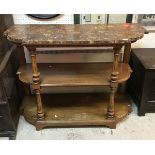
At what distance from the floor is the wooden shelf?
45 centimetres

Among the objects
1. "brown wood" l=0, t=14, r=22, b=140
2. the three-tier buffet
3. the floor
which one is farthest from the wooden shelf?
the floor

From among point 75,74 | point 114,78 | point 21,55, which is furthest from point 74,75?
point 21,55

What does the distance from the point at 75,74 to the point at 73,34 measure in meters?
0.39

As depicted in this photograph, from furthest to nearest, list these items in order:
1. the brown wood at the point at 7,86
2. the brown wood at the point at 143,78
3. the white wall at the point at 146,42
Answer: the white wall at the point at 146,42, the brown wood at the point at 143,78, the brown wood at the point at 7,86

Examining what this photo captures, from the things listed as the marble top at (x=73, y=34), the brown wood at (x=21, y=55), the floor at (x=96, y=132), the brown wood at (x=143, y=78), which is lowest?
the floor at (x=96, y=132)

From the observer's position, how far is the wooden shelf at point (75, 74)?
5.48 ft

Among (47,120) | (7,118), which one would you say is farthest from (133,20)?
(7,118)

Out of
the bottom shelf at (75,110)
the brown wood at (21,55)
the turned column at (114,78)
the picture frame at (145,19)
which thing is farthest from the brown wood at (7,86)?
the picture frame at (145,19)

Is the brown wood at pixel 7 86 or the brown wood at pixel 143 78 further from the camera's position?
the brown wood at pixel 143 78

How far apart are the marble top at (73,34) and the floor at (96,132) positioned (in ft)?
2.67

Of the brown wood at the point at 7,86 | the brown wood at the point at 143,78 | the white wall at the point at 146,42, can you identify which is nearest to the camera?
A: the brown wood at the point at 7,86

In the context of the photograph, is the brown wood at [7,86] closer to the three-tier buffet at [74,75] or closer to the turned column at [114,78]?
the three-tier buffet at [74,75]

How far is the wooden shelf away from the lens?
167 centimetres
